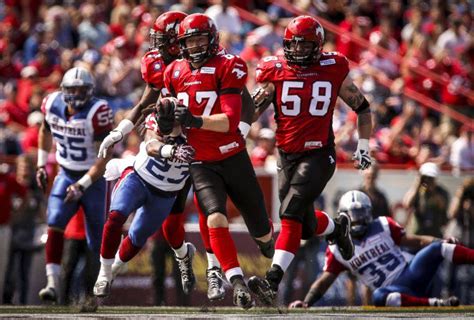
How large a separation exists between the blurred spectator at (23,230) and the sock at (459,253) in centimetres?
464

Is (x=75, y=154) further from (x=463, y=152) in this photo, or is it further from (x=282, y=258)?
(x=463, y=152)

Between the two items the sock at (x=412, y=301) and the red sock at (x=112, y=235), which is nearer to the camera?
the red sock at (x=112, y=235)

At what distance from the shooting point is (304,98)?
9508mm

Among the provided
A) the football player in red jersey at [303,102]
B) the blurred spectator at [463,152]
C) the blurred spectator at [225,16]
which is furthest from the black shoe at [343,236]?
the blurred spectator at [225,16]

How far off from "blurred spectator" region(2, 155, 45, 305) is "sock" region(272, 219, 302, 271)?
178 inches

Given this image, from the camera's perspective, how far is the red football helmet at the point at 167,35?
9.80 metres

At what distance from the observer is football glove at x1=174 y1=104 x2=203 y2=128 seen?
28.0ft

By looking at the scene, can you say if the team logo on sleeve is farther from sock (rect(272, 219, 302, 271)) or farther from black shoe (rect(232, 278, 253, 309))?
black shoe (rect(232, 278, 253, 309))

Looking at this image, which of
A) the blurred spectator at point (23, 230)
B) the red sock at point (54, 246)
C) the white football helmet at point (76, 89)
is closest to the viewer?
the red sock at point (54, 246)

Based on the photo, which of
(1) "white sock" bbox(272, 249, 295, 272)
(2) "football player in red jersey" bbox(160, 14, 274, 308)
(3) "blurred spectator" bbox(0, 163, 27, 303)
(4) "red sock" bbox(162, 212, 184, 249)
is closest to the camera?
(2) "football player in red jersey" bbox(160, 14, 274, 308)

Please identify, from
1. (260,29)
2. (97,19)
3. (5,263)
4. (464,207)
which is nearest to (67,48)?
(97,19)

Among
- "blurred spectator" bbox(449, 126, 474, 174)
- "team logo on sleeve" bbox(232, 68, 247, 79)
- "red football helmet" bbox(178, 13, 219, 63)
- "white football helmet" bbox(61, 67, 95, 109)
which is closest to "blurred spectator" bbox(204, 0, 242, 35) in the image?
"blurred spectator" bbox(449, 126, 474, 174)

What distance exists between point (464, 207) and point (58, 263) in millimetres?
5127

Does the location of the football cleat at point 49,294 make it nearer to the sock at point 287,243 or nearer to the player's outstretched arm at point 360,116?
the sock at point 287,243
